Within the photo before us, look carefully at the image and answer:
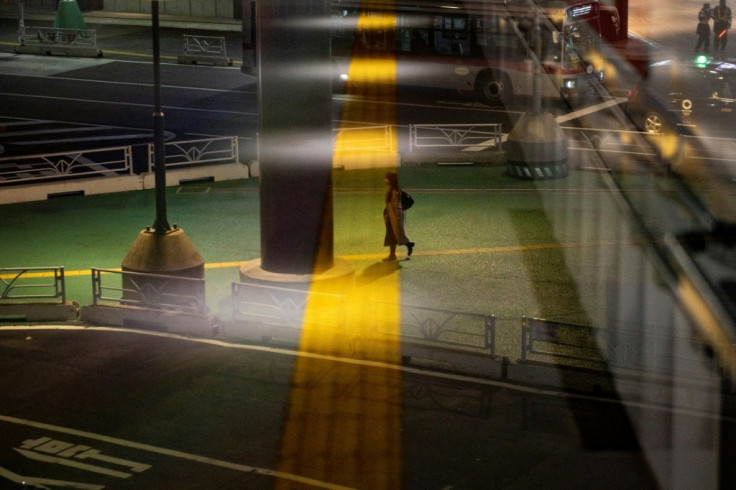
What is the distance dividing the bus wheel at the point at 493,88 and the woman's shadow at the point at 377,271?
17416 mm

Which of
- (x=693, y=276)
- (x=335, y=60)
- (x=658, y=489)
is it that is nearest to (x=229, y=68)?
(x=335, y=60)

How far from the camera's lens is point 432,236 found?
23.3m

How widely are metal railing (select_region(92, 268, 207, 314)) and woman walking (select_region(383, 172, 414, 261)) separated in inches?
161

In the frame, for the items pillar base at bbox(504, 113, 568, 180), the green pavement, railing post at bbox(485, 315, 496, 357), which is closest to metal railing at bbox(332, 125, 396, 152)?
the green pavement

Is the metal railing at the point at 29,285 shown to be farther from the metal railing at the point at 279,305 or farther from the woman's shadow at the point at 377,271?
the woman's shadow at the point at 377,271

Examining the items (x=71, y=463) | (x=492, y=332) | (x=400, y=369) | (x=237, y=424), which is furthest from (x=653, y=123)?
(x=71, y=463)

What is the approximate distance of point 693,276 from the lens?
16578 mm

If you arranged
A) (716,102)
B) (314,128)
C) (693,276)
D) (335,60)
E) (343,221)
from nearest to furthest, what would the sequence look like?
(693,276), (314,128), (343,221), (716,102), (335,60)

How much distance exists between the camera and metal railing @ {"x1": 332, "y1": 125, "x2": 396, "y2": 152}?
3092 cm

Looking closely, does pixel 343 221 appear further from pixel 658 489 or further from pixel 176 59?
pixel 176 59

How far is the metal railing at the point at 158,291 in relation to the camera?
18031 mm

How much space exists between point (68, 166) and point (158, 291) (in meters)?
10.9

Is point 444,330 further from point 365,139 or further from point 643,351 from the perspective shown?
point 365,139

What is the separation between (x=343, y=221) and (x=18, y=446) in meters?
11.7
